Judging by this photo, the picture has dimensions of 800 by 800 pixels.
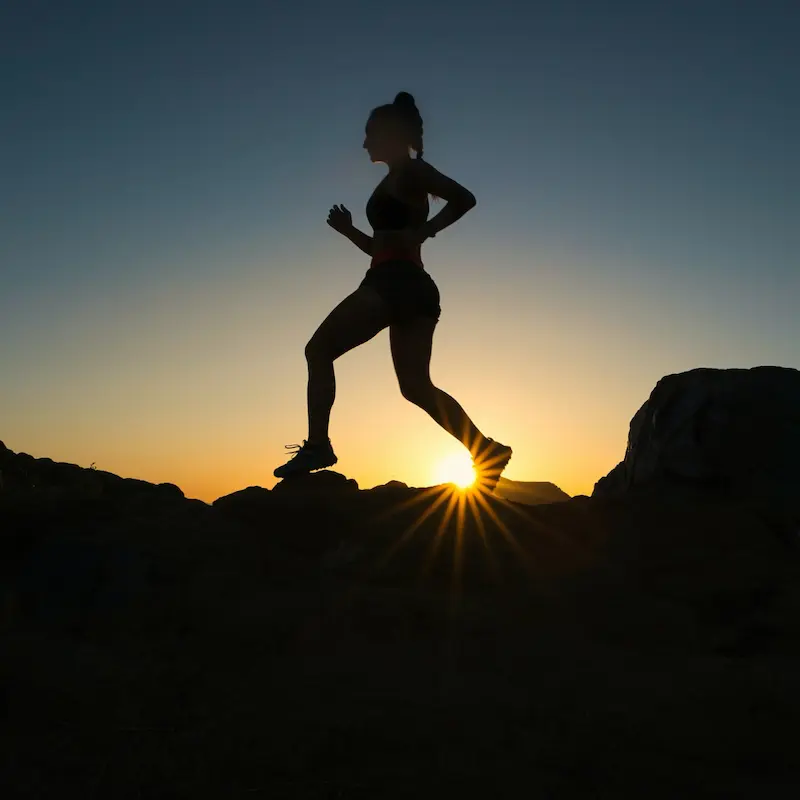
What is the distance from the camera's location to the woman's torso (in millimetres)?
4727

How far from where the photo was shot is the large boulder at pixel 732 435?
185 inches

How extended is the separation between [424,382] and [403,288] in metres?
0.61

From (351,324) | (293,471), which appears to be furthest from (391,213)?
(293,471)

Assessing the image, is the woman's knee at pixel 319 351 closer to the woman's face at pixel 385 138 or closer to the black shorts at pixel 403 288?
the black shorts at pixel 403 288

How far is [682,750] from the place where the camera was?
2309mm

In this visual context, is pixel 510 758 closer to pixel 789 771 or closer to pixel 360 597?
pixel 789 771

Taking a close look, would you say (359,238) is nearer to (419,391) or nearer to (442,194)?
(442,194)

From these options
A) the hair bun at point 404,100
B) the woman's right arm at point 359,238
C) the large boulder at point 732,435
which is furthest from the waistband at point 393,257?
the large boulder at point 732,435

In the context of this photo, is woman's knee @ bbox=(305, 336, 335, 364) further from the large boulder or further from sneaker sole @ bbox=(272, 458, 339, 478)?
the large boulder

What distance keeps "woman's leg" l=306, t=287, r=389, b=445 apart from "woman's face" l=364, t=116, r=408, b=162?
0.91m

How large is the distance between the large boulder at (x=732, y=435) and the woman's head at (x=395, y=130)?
2404mm

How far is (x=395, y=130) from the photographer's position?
16.0 ft

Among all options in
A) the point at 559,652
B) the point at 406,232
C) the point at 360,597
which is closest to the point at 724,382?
the point at 406,232

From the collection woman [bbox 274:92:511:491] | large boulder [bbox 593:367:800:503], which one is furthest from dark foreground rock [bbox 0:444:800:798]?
woman [bbox 274:92:511:491]
